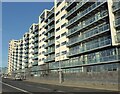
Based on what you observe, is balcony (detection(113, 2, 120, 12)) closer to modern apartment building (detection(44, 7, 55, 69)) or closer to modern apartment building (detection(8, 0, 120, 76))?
modern apartment building (detection(8, 0, 120, 76))

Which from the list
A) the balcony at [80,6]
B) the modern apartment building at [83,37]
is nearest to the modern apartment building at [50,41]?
the modern apartment building at [83,37]

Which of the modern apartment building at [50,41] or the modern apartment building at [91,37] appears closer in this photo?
the modern apartment building at [91,37]

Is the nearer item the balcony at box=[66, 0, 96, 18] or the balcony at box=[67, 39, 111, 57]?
the balcony at box=[67, 39, 111, 57]

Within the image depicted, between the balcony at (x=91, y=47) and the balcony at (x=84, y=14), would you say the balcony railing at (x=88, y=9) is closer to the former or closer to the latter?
the balcony at (x=84, y=14)

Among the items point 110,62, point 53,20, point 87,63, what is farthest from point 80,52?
point 53,20

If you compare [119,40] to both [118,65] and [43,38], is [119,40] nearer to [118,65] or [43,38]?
[118,65]

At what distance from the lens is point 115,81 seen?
1581 inches

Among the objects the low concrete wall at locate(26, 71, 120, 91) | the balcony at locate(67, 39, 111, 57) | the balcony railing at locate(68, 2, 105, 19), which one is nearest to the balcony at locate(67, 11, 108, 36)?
the balcony railing at locate(68, 2, 105, 19)

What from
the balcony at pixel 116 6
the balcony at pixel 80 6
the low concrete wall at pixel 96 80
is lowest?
the low concrete wall at pixel 96 80

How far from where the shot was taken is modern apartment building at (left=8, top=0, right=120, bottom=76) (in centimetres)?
4728

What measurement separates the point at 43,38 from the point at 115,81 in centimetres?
6138

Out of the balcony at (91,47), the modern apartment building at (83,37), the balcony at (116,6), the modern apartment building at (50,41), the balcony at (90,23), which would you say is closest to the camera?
the balcony at (116,6)

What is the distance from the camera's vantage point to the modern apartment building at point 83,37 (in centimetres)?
4728

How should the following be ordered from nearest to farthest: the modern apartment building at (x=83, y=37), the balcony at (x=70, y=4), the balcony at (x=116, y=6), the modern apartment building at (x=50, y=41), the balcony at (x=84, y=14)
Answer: the balcony at (x=116, y=6) → the modern apartment building at (x=83, y=37) → the balcony at (x=84, y=14) → the balcony at (x=70, y=4) → the modern apartment building at (x=50, y=41)
